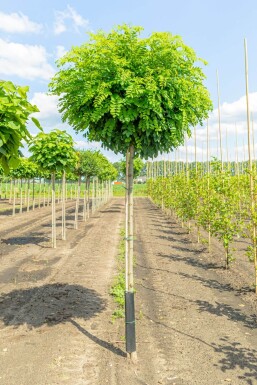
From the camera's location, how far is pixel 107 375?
16.2ft

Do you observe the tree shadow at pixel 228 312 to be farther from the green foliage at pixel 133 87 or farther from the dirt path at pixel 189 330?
→ the green foliage at pixel 133 87

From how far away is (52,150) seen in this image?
44.1 feet

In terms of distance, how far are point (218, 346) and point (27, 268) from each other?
7168 millimetres

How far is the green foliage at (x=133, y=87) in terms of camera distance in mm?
5078

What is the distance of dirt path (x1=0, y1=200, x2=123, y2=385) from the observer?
5.09m

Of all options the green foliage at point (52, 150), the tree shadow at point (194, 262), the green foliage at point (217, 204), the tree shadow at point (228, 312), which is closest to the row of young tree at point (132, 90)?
the tree shadow at point (228, 312)

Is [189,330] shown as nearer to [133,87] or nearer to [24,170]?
[133,87]

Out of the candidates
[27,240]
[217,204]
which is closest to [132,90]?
[217,204]

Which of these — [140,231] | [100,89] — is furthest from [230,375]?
[140,231]

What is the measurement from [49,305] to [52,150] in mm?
7069

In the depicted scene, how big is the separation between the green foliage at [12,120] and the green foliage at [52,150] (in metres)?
9.65

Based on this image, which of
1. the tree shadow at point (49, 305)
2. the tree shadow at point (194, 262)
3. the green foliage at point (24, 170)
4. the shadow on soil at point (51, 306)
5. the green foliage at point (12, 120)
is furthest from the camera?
the green foliage at point (24, 170)

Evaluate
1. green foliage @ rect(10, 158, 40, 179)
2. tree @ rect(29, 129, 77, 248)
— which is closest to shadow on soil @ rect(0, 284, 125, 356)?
tree @ rect(29, 129, 77, 248)

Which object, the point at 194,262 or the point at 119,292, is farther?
the point at 194,262
